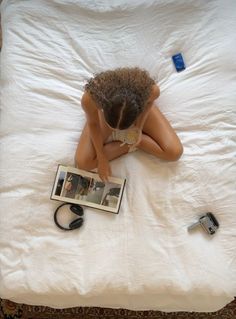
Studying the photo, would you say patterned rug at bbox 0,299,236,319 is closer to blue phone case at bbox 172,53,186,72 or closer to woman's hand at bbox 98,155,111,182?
woman's hand at bbox 98,155,111,182

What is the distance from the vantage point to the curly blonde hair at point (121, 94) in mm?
1155

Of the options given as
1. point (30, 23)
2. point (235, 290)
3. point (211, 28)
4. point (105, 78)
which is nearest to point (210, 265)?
point (235, 290)

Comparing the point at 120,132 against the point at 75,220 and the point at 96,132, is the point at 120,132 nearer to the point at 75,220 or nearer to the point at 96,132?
the point at 96,132

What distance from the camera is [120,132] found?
4.79 feet

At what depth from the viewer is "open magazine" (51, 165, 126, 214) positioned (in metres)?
1.45

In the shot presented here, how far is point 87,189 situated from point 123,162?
183 millimetres

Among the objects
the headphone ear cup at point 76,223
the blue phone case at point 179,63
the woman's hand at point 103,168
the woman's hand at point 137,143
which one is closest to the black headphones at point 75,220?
the headphone ear cup at point 76,223

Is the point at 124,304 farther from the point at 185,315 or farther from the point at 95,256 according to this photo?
the point at 185,315

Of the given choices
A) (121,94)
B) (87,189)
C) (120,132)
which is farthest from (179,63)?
(87,189)

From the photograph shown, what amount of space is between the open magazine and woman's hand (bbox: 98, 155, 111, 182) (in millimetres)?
22

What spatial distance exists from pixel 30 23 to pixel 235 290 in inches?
55.8

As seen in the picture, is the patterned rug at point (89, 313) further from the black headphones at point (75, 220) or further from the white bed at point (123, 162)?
the black headphones at point (75, 220)

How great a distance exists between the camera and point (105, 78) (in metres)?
1.27

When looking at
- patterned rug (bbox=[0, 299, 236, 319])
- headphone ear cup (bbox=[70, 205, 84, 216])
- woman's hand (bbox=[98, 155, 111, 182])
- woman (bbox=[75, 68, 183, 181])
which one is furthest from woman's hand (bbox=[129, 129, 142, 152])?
patterned rug (bbox=[0, 299, 236, 319])
